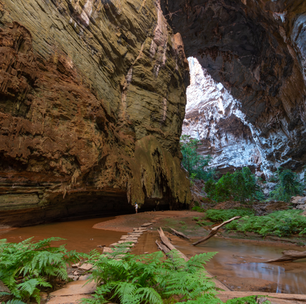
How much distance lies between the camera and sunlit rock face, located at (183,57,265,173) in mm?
37969

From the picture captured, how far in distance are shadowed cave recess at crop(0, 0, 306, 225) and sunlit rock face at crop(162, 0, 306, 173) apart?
133mm

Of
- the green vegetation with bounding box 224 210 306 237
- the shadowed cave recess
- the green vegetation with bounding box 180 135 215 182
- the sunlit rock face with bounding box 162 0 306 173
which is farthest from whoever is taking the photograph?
the green vegetation with bounding box 180 135 215 182

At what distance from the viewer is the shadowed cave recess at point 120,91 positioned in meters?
6.11

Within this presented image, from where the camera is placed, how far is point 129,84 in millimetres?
14023

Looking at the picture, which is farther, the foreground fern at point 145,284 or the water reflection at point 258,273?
the water reflection at point 258,273

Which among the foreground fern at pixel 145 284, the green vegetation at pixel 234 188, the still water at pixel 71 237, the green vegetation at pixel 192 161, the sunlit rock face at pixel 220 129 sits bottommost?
the still water at pixel 71 237

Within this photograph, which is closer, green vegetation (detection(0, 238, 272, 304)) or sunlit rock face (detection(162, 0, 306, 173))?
green vegetation (detection(0, 238, 272, 304))

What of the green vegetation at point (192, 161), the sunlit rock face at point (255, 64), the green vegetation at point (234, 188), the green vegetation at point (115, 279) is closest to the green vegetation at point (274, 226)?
the green vegetation at point (115, 279)

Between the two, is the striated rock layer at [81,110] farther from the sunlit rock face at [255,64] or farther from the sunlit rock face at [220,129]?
the sunlit rock face at [220,129]

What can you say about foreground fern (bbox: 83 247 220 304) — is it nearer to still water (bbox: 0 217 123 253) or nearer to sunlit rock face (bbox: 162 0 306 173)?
still water (bbox: 0 217 123 253)

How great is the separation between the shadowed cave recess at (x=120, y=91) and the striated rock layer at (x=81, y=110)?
46 millimetres

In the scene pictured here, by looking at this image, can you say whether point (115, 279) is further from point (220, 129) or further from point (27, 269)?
point (220, 129)

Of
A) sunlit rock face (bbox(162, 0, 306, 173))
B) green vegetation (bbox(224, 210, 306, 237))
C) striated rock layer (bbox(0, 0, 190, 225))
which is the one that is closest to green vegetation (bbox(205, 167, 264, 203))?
striated rock layer (bbox(0, 0, 190, 225))

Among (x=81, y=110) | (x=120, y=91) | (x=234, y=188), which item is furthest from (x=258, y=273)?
(x=234, y=188)
